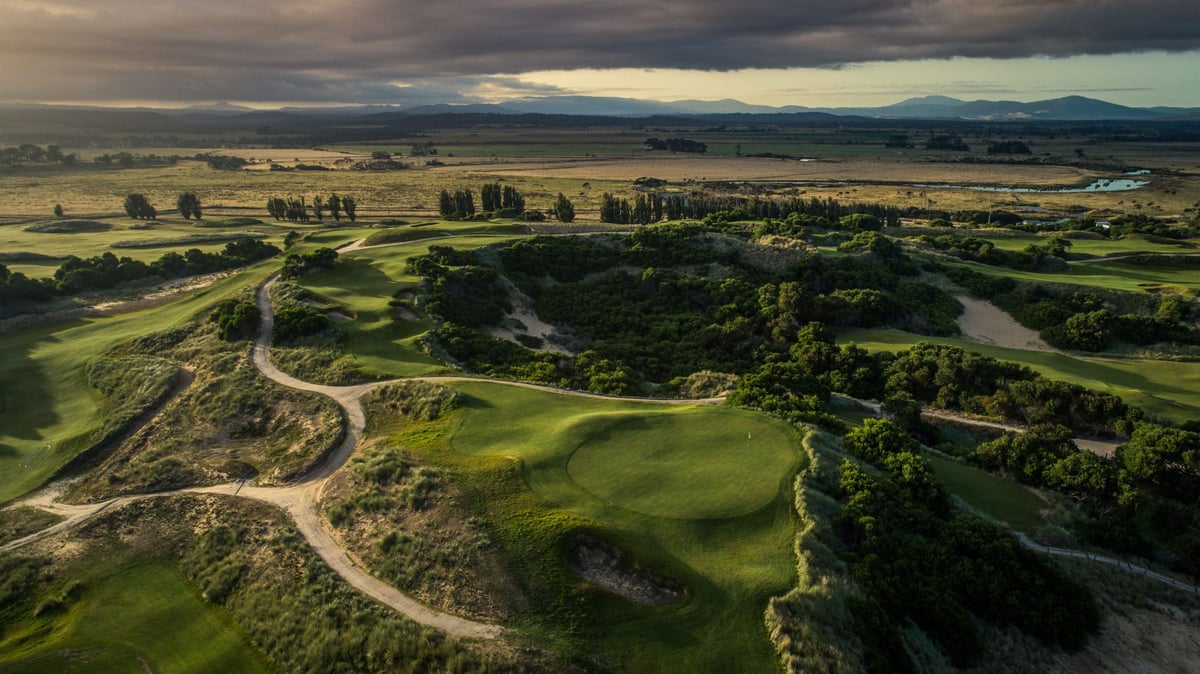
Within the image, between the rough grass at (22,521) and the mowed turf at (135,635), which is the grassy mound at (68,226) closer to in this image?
the rough grass at (22,521)

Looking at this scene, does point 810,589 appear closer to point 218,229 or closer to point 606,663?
point 606,663

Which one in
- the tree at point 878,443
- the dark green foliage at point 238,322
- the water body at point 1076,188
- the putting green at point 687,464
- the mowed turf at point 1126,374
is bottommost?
the mowed turf at point 1126,374

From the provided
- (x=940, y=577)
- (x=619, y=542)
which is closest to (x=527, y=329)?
(x=619, y=542)

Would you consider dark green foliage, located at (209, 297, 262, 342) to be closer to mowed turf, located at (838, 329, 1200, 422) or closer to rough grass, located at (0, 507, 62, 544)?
rough grass, located at (0, 507, 62, 544)

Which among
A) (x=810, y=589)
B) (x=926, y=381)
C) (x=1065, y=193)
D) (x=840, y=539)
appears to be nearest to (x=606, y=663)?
(x=810, y=589)

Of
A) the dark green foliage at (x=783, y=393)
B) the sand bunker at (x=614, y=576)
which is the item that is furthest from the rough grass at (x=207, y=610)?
the dark green foliage at (x=783, y=393)

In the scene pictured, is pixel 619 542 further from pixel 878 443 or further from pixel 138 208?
Result: pixel 138 208
